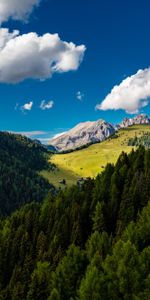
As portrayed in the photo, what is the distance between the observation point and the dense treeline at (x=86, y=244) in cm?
9819

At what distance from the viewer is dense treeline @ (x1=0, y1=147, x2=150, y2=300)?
98.2 metres

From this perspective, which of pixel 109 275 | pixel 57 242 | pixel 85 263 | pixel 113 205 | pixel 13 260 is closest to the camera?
pixel 109 275

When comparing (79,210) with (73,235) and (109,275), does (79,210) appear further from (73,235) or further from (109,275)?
(109,275)

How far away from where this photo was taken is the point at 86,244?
13438cm

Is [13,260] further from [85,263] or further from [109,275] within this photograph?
[109,275]

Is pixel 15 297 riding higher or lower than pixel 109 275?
lower

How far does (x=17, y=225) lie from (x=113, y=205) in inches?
1804

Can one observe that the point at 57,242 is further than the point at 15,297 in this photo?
Yes

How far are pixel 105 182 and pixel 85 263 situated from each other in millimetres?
75302

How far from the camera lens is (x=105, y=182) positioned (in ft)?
621

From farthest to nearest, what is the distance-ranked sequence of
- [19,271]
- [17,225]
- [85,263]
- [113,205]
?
1. [17,225]
2. [113,205]
3. [19,271]
4. [85,263]

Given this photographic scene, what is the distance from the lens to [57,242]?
483ft

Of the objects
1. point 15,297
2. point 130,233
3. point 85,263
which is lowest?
point 15,297

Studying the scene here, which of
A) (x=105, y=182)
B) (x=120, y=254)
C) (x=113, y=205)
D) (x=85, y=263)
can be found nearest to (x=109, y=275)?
(x=120, y=254)
